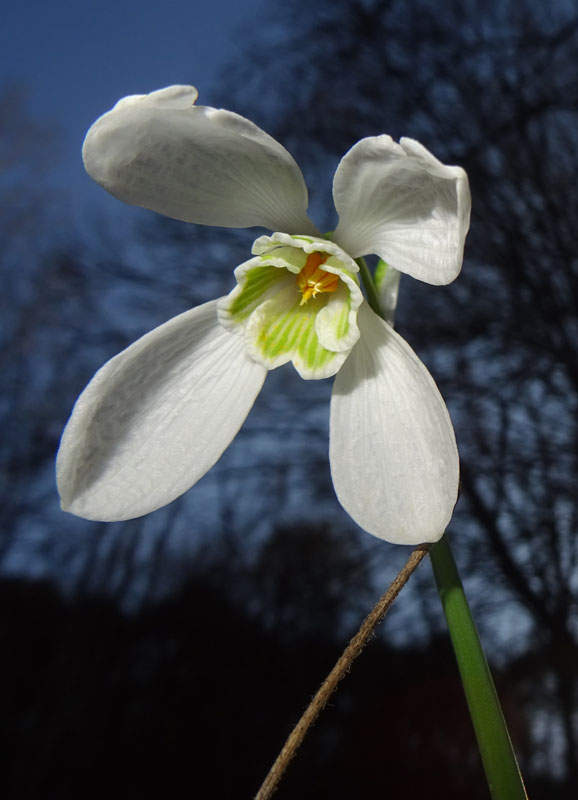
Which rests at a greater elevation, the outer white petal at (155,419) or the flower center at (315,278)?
the flower center at (315,278)

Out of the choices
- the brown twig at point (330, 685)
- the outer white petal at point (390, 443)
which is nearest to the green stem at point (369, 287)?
the outer white petal at point (390, 443)

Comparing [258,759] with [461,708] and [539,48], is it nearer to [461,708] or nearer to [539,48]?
[461,708]

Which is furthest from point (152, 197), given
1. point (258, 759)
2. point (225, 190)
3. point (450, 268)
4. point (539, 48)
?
point (539, 48)

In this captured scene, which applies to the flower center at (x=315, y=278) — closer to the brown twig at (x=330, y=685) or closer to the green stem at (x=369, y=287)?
the green stem at (x=369, y=287)

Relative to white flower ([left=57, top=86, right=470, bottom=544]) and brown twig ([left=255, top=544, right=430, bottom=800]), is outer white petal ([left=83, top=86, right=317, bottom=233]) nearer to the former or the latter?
white flower ([left=57, top=86, right=470, bottom=544])

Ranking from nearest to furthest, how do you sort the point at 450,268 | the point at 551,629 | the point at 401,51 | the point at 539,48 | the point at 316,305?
1. the point at 450,268
2. the point at 316,305
3. the point at 551,629
4. the point at 539,48
5. the point at 401,51

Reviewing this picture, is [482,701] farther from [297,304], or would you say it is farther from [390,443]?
[297,304]
